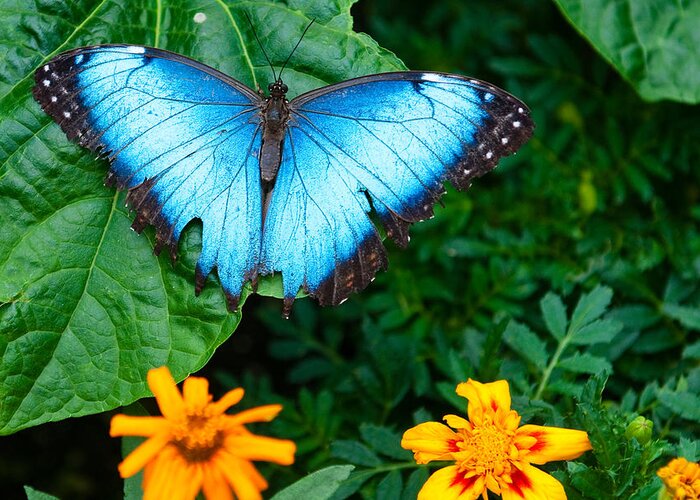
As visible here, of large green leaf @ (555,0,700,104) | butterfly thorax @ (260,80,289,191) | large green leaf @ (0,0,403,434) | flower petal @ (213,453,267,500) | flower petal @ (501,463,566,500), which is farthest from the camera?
large green leaf @ (555,0,700,104)

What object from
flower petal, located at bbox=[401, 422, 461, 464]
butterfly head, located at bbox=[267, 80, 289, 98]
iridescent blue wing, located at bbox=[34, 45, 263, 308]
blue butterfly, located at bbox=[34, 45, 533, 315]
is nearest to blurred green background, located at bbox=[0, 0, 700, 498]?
flower petal, located at bbox=[401, 422, 461, 464]

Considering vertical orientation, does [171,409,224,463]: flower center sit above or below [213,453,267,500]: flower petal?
above

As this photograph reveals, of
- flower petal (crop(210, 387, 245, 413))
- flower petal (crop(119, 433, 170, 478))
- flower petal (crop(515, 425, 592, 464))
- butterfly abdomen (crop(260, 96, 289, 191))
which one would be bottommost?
flower petal (crop(515, 425, 592, 464))

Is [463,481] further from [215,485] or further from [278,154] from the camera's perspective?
[278,154]

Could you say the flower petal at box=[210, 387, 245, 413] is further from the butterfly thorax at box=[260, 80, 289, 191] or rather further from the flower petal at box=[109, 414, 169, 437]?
the butterfly thorax at box=[260, 80, 289, 191]

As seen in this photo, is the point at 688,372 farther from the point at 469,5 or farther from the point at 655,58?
the point at 469,5

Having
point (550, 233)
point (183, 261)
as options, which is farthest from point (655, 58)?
point (183, 261)
